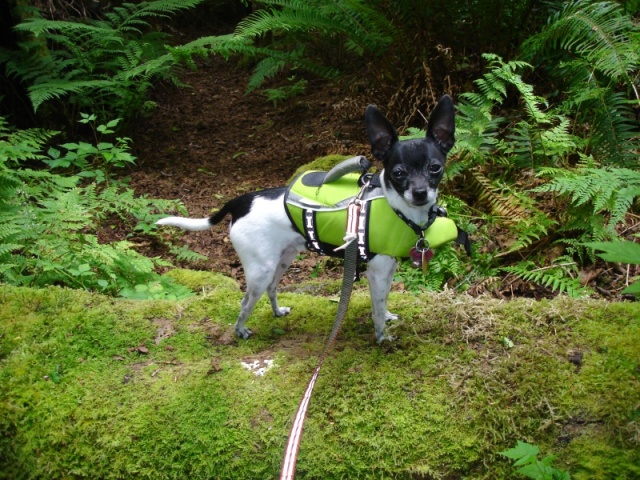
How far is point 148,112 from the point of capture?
914cm

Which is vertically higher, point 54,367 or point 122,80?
point 122,80

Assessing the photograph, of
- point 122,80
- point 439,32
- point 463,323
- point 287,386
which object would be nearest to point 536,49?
point 439,32

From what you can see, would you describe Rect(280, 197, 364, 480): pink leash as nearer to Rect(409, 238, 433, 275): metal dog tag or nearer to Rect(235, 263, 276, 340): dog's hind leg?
Rect(409, 238, 433, 275): metal dog tag

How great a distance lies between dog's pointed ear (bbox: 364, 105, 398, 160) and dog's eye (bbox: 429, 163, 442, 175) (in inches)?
10.1

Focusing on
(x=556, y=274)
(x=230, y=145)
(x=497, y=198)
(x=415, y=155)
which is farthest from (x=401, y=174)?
(x=230, y=145)

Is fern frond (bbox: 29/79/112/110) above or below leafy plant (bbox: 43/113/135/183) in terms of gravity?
above

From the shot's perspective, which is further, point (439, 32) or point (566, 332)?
point (439, 32)

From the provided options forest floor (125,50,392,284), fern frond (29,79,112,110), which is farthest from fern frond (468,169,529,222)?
fern frond (29,79,112,110)

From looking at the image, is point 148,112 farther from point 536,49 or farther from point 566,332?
point 566,332

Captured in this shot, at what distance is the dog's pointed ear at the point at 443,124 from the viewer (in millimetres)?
2783

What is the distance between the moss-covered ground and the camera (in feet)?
8.04

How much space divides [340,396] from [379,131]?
4.84 feet

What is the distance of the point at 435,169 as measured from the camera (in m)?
2.80

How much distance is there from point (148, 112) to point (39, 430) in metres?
7.40
